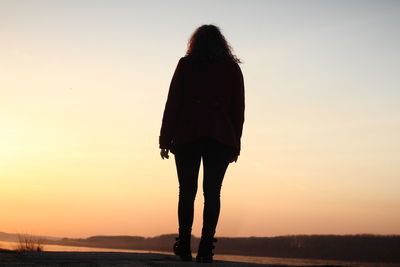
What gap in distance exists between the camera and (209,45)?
14.5 feet

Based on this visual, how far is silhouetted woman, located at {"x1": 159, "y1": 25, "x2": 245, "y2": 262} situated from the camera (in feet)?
14.0

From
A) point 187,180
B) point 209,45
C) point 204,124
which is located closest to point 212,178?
point 187,180

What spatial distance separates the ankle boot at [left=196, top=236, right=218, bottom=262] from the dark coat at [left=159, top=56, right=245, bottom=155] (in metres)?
0.80

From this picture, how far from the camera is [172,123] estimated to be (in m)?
4.39

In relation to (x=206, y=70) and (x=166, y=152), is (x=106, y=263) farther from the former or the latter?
(x=206, y=70)

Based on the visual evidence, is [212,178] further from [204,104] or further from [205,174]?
[204,104]

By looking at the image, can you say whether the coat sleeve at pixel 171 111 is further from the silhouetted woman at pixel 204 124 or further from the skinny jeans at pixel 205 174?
the skinny jeans at pixel 205 174

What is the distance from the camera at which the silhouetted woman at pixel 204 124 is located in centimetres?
426

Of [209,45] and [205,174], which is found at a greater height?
[209,45]

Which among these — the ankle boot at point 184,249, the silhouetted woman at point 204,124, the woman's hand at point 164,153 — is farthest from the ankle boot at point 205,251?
the woman's hand at point 164,153

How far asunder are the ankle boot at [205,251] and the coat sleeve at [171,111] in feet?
2.84

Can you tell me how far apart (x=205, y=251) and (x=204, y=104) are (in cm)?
122

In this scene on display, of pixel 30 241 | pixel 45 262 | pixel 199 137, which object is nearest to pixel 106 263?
pixel 45 262

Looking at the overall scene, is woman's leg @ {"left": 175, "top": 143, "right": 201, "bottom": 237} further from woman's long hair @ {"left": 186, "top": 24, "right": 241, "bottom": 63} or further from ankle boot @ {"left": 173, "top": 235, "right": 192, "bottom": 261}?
woman's long hair @ {"left": 186, "top": 24, "right": 241, "bottom": 63}
